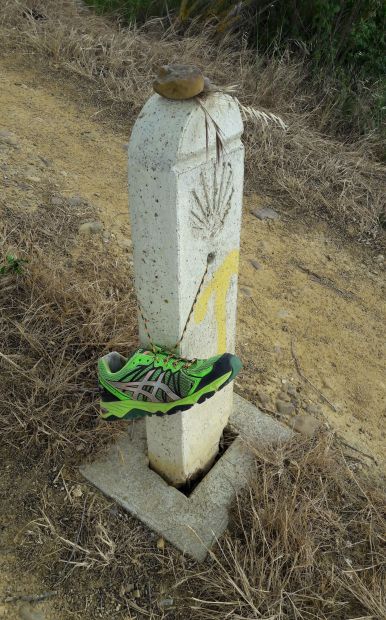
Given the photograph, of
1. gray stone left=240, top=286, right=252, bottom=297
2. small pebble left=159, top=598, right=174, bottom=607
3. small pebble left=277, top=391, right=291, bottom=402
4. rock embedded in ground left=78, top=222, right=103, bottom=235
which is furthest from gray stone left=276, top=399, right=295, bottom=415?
rock embedded in ground left=78, top=222, right=103, bottom=235

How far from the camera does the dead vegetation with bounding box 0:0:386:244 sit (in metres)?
3.85

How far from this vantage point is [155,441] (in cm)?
190

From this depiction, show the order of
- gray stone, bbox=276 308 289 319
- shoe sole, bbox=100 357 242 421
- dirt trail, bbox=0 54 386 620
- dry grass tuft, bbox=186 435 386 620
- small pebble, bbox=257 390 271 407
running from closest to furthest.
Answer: shoe sole, bbox=100 357 242 421 → dry grass tuft, bbox=186 435 386 620 → small pebble, bbox=257 390 271 407 → dirt trail, bbox=0 54 386 620 → gray stone, bbox=276 308 289 319

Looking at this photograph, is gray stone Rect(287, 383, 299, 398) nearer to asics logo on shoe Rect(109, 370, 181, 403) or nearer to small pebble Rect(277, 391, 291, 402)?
small pebble Rect(277, 391, 291, 402)

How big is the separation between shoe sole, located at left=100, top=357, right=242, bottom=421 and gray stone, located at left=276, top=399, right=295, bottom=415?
3.37 feet

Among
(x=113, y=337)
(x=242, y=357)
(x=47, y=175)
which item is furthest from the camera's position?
(x=47, y=175)

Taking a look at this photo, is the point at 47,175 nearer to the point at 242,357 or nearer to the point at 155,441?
the point at 242,357

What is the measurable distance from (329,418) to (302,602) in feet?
3.03

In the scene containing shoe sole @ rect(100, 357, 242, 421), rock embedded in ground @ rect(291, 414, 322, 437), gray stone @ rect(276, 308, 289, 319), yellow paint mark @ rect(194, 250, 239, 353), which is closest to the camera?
shoe sole @ rect(100, 357, 242, 421)

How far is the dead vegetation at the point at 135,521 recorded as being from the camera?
172 cm

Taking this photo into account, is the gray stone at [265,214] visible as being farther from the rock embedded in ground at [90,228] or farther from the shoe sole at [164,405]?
the shoe sole at [164,405]

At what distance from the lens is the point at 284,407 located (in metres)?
2.47

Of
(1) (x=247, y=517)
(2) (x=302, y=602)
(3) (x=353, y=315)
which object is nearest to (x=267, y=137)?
(3) (x=353, y=315)

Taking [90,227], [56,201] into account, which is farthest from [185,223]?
[56,201]
